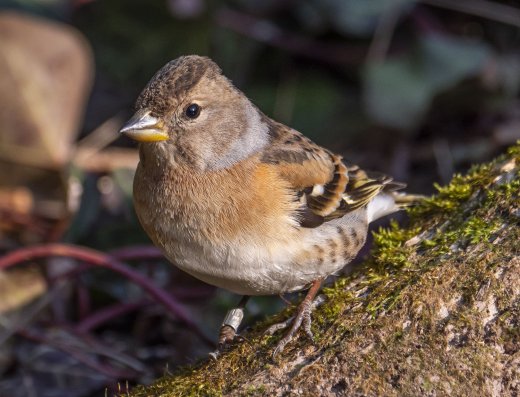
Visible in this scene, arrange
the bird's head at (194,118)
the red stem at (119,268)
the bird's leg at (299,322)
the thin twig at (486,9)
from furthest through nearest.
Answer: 1. the thin twig at (486,9)
2. the red stem at (119,268)
3. the bird's head at (194,118)
4. the bird's leg at (299,322)

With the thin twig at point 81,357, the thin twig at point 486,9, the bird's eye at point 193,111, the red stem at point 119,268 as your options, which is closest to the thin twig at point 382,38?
the thin twig at point 486,9

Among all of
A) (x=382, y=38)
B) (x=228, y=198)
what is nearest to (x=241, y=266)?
(x=228, y=198)

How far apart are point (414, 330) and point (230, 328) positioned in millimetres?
915

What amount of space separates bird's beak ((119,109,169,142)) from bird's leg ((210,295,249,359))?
2.72 ft

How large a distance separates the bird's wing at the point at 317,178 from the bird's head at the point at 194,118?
12 centimetres

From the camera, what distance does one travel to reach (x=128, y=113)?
715cm

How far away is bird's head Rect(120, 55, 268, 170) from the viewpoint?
3346mm

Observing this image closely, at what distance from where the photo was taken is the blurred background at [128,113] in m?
4.97

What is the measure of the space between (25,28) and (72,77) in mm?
541

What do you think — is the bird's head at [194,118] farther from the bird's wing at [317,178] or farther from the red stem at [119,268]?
the red stem at [119,268]

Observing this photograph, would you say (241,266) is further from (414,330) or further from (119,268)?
(119,268)

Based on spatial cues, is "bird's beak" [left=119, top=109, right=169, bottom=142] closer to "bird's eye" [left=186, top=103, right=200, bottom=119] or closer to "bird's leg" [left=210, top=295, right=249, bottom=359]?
"bird's eye" [left=186, top=103, right=200, bottom=119]

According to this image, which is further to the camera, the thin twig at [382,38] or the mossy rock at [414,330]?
the thin twig at [382,38]

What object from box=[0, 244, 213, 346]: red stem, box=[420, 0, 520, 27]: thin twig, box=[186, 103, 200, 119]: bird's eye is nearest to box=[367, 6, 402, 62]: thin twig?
box=[420, 0, 520, 27]: thin twig
